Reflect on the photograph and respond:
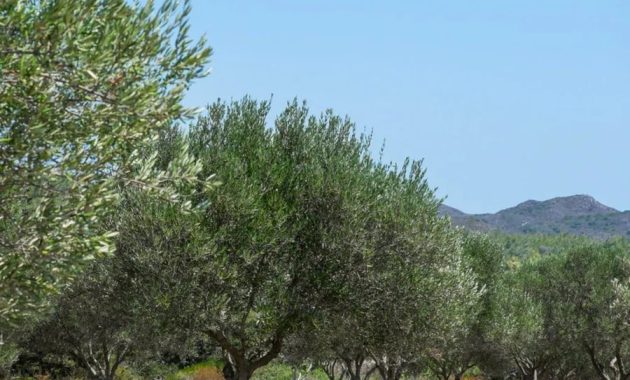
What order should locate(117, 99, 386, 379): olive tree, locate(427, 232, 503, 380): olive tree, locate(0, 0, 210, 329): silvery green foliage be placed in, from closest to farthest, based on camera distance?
locate(0, 0, 210, 329): silvery green foliage, locate(117, 99, 386, 379): olive tree, locate(427, 232, 503, 380): olive tree

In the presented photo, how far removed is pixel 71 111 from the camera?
36.2ft

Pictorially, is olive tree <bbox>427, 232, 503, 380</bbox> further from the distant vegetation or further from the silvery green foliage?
the silvery green foliage

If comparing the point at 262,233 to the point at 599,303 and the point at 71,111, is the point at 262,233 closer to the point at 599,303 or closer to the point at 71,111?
the point at 71,111

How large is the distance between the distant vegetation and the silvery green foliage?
3 centimetres

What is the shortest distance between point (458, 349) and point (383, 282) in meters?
24.9

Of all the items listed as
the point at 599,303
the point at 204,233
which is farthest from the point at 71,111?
the point at 599,303

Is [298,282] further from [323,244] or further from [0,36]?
[0,36]

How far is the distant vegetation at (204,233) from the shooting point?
10.8 metres

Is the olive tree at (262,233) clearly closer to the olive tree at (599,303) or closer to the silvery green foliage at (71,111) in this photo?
the silvery green foliage at (71,111)

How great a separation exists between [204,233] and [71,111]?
34.9 feet

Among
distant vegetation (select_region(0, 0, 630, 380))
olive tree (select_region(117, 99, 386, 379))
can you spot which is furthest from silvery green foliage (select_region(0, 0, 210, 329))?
olive tree (select_region(117, 99, 386, 379))

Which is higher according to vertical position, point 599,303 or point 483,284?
point 483,284

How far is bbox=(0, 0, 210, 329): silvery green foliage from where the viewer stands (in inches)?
396

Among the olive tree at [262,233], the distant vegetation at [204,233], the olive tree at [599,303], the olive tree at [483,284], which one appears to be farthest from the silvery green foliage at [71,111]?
the olive tree at [599,303]
